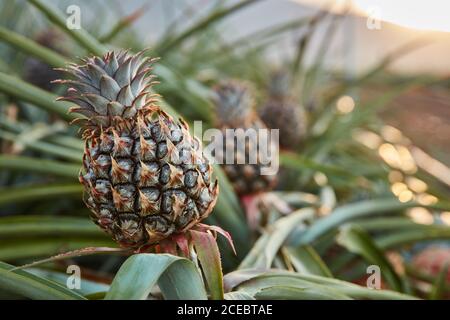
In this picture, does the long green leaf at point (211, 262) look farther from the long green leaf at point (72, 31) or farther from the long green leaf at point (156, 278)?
the long green leaf at point (72, 31)

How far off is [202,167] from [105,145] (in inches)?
3.8

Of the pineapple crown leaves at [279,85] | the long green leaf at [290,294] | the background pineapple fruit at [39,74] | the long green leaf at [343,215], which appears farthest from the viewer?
the pineapple crown leaves at [279,85]

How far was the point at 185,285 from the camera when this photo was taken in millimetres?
582

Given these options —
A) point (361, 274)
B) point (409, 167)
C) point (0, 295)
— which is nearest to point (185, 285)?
point (0, 295)

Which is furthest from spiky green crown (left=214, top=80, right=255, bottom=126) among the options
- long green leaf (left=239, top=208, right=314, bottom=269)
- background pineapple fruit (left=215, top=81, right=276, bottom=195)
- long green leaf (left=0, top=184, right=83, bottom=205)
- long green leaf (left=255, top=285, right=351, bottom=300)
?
long green leaf (left=255, top=285, right=351, bottom=300)

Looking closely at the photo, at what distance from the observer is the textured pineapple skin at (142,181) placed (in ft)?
1.93

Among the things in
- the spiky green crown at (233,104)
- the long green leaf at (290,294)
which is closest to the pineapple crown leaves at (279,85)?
the spiky green crown at (233,104)

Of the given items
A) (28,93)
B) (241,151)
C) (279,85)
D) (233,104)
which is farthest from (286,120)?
(28,93)

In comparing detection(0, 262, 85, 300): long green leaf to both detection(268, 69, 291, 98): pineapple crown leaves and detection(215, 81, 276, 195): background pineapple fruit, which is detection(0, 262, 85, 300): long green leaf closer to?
detection(215, 81, 276, 195): background pineapple fruit

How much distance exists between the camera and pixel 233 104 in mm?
1170

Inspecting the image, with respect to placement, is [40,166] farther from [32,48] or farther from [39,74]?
[39,74]

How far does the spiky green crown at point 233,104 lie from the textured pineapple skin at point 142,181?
21.8 inches

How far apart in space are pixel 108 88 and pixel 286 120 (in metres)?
0.93
